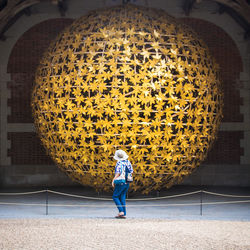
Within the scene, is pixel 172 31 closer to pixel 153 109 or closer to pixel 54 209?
pixel 153 109

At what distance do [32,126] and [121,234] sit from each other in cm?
707

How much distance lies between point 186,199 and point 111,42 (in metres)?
4.06

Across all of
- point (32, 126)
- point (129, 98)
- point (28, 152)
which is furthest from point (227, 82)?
point (28, 152)

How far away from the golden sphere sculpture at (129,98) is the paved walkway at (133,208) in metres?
0.57

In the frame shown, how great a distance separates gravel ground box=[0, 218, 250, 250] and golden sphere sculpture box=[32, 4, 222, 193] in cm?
190

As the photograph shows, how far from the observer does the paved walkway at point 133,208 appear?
30.1 feet

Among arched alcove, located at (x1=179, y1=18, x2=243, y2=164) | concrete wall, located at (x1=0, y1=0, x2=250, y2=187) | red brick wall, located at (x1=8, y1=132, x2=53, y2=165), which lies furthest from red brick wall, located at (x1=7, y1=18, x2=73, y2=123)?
arched alcove, located at (x1=179, y1=18, x2=243, y2=164)

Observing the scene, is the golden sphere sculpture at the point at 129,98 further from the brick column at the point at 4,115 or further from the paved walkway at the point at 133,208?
the brick column at the point at 4,115

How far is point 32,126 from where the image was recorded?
45.6 feet

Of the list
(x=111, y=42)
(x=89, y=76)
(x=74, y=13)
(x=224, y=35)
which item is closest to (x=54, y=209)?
(x=89, y=76)

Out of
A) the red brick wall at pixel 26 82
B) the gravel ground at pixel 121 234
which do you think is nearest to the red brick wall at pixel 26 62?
the red brick wall at pixel 26 82

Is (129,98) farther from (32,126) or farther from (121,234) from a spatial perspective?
(32,126)

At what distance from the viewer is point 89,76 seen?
1014 centimetres

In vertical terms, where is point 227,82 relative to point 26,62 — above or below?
below
